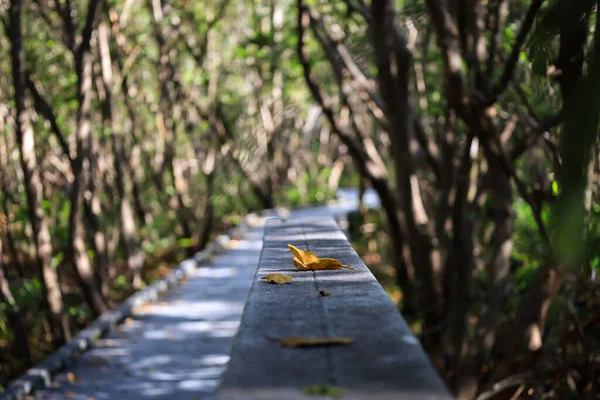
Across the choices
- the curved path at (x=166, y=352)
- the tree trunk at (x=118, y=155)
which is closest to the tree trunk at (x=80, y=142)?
the curved path at (x=166, y=352)

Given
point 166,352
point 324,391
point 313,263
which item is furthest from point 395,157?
point 324,391

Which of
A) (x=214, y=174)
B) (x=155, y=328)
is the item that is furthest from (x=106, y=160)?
(x=155, y=328)

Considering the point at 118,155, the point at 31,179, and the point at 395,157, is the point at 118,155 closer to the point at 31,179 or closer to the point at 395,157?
the point at 31,179

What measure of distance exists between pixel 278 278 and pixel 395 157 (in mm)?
6939

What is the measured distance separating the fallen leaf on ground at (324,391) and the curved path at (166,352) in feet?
14.1

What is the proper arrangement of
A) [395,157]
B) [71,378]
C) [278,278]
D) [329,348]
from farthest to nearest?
1. [395,157]
2. [71,378]
3. [278,278]
4. [329,348]

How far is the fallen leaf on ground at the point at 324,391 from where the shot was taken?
1868mm

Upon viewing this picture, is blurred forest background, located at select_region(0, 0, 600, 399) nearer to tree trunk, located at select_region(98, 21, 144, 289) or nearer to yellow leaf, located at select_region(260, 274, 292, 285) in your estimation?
tree trunk, located at select_region(98, 21, 144, 289)

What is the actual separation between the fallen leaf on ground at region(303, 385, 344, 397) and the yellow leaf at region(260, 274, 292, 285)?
1.45 metres

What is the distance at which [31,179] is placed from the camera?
30.9 ft

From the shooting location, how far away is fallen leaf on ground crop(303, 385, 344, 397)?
187 centimetres

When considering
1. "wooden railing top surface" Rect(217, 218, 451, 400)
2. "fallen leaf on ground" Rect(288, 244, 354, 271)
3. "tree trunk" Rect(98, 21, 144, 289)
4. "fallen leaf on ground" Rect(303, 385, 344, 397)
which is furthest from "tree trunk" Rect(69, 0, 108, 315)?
"fallen leaf on ground" Rect(303, 385, 344, 397)

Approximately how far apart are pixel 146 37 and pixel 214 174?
11.9 feet

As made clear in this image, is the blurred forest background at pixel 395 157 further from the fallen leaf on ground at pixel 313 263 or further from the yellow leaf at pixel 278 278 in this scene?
the yellow leaf at pixel 278 278
